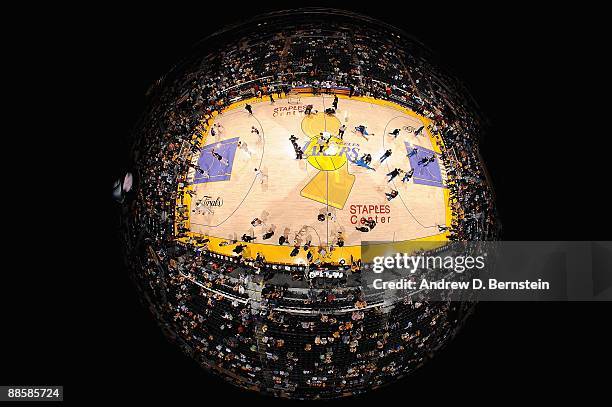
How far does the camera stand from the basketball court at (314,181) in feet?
13.2

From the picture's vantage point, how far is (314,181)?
402 centimetres

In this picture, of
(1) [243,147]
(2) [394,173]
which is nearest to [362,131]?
(2) [394,173]

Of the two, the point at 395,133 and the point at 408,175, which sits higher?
the point at 395,133

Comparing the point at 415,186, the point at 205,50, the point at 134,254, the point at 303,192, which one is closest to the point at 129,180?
the point at 134,254

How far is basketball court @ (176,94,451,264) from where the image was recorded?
13.2 ft

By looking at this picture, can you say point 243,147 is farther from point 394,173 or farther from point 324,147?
point 394,173

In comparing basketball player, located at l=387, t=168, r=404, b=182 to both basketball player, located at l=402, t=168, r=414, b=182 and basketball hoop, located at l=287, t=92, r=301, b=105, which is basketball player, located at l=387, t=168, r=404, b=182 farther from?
basketball hoop, located at l=287, t=92, r=301, b=105

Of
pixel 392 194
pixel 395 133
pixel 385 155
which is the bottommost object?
pixel 392 194

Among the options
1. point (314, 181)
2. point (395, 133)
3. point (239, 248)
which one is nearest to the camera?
point (314, 181)

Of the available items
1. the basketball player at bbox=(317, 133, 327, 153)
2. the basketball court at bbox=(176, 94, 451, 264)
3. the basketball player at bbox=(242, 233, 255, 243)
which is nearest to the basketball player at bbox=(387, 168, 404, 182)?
the basketball court at bbox=(176, 94, 451, 264)

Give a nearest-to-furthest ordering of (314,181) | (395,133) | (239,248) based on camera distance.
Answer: (314,181) → (239,248) → (395,133)

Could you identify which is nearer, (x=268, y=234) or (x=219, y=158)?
(x=268, y=234)

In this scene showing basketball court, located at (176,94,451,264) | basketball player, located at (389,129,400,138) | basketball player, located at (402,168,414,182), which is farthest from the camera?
basketball player, located at (389,129,400,138)

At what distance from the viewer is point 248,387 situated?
483cm
